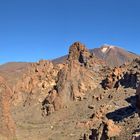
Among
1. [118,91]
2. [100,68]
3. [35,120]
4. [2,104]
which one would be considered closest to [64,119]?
[35,120]

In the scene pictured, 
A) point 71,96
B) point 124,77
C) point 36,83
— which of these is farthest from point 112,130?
point 36,83

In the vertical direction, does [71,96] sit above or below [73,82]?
below

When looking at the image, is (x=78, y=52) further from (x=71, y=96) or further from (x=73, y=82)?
(x=71, y=96)

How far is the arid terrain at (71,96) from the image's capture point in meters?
75.4

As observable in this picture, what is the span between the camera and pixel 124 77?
93.2 meters

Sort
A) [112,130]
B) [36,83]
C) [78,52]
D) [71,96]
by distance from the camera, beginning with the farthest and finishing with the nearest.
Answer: [78,52] < [36,83] < [71,96] < [112,130]

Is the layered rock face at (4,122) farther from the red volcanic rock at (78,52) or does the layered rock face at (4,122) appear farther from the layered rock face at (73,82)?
the red volcanic rock at (78,52)

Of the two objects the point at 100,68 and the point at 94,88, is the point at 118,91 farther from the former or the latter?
the point at 100,68

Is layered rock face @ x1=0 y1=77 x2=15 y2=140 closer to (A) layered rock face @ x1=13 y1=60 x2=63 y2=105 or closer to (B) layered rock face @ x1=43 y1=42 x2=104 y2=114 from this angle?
(B) layered rock face @ x1=43 y1=42 x2=104 y2=114

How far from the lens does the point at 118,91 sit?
294ft

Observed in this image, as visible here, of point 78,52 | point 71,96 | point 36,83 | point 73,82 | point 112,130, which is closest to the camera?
point 112,130

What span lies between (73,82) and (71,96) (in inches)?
148

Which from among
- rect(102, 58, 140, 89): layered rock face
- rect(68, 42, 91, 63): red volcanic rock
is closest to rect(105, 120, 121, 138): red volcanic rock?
rect(102, 58, 140, 89): layered rock face

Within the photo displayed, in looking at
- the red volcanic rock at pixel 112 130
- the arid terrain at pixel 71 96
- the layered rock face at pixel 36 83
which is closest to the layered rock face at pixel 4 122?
the red volcanic rock at pixel 112 130
